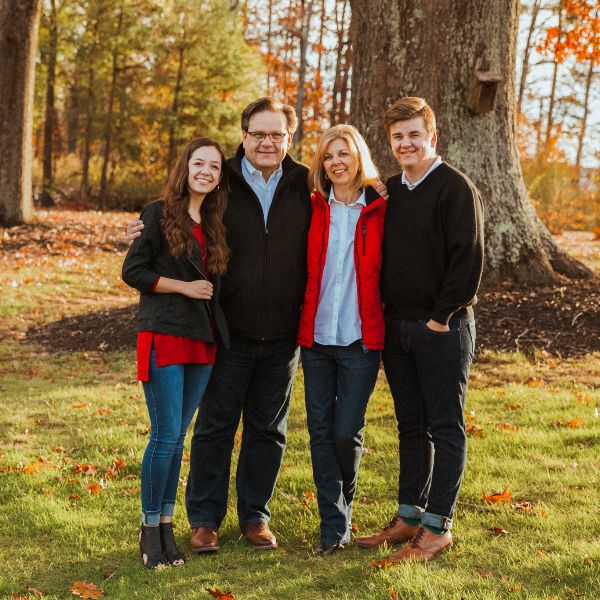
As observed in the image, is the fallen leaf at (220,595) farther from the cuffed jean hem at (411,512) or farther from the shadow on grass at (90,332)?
the shadow on grass at (90,332)

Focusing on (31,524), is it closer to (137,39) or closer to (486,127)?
(486,127)

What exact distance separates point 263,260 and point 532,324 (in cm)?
496

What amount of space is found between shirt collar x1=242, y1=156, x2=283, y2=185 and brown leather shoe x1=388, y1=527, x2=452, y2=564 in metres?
1.94

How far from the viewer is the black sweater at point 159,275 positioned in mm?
3588

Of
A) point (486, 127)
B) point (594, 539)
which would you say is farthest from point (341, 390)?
point (486, 127)

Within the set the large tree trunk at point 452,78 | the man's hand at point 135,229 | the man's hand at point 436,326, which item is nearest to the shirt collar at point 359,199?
the man's hand at point 436,326

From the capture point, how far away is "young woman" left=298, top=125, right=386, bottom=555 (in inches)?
146

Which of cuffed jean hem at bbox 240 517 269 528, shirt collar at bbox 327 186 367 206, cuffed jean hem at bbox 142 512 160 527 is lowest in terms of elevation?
cuffed jean hem at bbox 240 517 269 528

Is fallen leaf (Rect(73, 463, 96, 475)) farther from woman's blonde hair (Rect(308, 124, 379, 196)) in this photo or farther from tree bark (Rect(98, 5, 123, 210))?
tree bark (Rect(98, 5, 123, 210))

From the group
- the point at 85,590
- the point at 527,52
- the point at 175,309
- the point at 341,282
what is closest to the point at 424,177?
the point at 341,282

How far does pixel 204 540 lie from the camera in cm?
392

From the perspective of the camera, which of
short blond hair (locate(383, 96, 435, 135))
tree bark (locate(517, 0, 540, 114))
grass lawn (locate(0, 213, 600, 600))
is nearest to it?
grass lawn (locate(0, 213, 600, 600))

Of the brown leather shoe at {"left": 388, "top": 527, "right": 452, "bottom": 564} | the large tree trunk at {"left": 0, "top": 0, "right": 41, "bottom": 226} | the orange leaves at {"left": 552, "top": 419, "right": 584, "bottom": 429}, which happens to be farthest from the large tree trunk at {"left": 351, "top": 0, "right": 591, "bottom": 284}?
the large tree trunk at {"left": 0, "top": 0, "right": 41, "bottom": 226}

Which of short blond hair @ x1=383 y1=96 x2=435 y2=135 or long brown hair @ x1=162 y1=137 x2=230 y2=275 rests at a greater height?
short blond hair @ x1=383 y1=96 x2=435 y2=135
